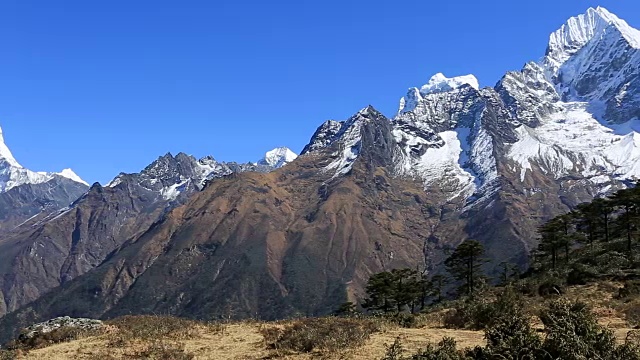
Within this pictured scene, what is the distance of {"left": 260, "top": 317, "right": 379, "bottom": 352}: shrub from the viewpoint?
1933cm

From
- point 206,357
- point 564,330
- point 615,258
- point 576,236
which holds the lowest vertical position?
point 206,357

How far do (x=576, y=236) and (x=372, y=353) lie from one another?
195 ft

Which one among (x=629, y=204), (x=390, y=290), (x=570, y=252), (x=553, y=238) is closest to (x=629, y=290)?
(x=629, y=204)

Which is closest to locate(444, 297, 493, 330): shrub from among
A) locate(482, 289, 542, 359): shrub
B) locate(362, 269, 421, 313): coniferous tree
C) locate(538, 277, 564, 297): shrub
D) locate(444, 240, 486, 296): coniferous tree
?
locate(482, 289, 542, 359): shrub

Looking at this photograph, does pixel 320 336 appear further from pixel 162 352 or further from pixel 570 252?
pixel 570 252

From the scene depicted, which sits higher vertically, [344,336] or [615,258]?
[615,258]

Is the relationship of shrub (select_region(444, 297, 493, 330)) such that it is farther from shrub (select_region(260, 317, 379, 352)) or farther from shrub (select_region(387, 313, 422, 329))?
shrub (select_region(260, 317, 379, 352))

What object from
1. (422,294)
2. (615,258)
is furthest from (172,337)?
(422,294)

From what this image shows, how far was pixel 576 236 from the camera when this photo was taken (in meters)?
69.3

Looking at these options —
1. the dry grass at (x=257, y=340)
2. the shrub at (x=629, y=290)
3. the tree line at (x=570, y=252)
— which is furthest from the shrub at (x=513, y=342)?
the tree line at (x=570, y=252)

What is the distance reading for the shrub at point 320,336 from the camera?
19.3 metres

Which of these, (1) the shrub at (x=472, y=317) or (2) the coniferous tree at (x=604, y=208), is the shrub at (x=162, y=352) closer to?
(1) the shrub at (x=472, y=317)

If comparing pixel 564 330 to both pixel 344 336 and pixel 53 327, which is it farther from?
pixel 53 327

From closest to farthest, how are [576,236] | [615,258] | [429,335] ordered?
[429,335] < [615,258] < [576,236]
